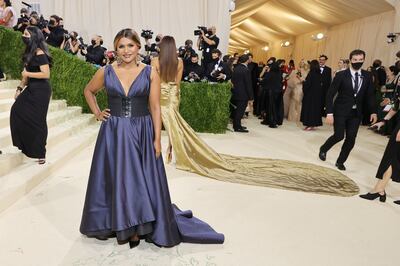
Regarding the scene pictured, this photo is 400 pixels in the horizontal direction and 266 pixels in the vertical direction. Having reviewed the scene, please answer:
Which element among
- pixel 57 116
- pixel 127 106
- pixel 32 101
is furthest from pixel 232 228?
pixel 57 116

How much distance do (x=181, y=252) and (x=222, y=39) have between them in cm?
879

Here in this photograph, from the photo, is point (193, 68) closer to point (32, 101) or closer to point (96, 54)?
point (96, 54)

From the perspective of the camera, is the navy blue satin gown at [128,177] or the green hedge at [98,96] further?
the green hedge at [98,96]

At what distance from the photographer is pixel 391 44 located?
10.8 m

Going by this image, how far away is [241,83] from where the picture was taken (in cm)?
815

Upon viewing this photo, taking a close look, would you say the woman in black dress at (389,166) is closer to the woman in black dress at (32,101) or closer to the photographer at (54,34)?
the woman in black dress at (32,101)

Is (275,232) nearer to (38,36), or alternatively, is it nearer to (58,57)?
(38,36)

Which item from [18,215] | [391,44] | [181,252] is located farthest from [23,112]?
[391,44]

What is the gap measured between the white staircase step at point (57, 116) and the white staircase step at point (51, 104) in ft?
0.32

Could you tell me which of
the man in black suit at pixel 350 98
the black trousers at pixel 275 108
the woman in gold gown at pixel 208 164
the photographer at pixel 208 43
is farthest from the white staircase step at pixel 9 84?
the black trousers at pixel 275 108

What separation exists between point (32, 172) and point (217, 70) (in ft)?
15.1

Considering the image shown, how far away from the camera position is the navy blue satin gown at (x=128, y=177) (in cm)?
266

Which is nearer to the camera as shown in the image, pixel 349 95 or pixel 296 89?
pixel 349 95

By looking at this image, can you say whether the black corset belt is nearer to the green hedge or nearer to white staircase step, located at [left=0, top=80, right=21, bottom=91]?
white staircase step, located at [left=0, top=80, right=21, bottom=91]
